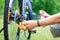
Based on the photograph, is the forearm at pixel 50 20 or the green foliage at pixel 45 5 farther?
the green foliage at pixel 45 5

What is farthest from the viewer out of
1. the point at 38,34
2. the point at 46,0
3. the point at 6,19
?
the point at 46,0

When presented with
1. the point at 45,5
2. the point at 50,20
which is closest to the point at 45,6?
the point at 45,5

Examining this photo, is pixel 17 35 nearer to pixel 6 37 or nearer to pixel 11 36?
pixel 11 36

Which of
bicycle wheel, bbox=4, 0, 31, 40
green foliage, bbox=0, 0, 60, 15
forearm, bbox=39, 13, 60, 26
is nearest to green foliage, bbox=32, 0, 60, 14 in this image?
green foliage, bbox=0, 0, 60, 15

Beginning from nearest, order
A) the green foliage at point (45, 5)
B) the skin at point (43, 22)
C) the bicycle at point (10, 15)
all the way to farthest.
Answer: the skin at point (43, 22)
the bicycle at point (10, 15)
the green foliage at point (45, 5)

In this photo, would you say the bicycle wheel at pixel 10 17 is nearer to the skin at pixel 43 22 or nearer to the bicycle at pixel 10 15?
the bicycle at pixel 10 15

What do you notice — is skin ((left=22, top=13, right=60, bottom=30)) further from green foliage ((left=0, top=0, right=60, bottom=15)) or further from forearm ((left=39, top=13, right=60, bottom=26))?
green foliage ((left=0, top=0, right=60, bottom=15))

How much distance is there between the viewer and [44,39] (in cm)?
530

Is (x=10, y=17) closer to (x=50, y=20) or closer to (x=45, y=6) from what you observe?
(x=50, y=20)

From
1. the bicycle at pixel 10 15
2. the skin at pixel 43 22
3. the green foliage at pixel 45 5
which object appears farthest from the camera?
the green foliage at pixel 45 5

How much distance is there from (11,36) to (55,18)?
1656 mm

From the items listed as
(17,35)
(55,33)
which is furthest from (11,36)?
(55,33)

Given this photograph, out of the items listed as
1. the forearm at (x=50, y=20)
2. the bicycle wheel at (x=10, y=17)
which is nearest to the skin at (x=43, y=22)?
the forearm at (x=50, y=20)

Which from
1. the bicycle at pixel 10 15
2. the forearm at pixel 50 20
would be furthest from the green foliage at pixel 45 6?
the forearm at pixel 50 20
